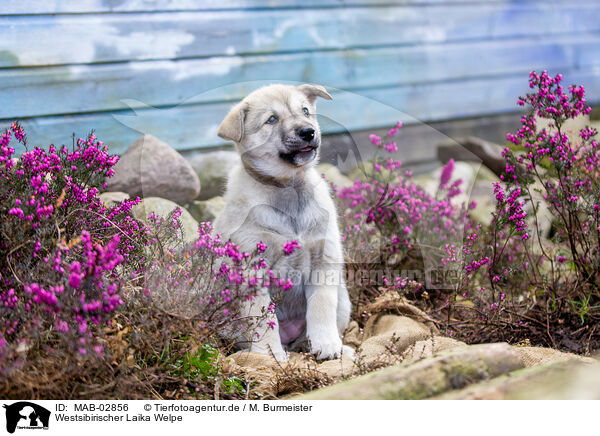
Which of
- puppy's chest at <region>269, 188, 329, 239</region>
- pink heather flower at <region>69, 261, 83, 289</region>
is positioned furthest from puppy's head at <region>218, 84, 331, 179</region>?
pink heather flower at <region>69, 261, 83, 289</region>

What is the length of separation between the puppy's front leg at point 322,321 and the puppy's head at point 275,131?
2.13ft

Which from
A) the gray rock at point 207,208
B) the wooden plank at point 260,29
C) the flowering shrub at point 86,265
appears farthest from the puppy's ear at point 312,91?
the wooden plank at point 260,29

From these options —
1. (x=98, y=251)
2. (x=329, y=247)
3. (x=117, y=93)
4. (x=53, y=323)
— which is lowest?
(x=53, y=323)

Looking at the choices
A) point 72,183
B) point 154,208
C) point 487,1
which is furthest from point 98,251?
point 487,1

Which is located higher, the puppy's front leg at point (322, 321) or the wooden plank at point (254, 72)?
the wooden plank at point (254, 72)

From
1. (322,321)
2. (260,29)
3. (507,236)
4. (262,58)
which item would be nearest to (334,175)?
(322,321)

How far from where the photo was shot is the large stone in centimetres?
319

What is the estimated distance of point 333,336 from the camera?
2.90m

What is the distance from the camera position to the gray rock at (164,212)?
2.85m

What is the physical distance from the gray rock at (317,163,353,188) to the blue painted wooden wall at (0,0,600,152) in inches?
9.0

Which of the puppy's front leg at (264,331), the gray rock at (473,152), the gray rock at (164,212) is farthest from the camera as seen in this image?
the gray rock at (473,152)

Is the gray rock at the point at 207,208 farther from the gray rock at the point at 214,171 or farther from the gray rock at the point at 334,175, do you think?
the gray rock at the point at 334,175
